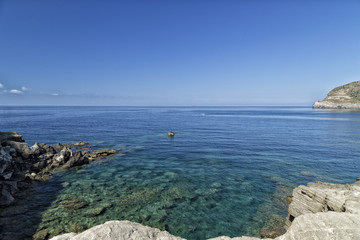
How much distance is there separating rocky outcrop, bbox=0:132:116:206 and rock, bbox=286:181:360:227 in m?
26.0

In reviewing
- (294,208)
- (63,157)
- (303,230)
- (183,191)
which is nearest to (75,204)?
(183,191)

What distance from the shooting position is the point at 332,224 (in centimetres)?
821

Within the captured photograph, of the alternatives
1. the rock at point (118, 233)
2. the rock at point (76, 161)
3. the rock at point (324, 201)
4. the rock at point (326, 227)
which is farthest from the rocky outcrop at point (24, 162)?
the rock at point (324, 201)

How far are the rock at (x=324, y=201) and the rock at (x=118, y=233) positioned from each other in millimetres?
10695

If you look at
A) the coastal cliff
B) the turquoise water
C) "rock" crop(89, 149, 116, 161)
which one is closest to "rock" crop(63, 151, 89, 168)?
the turquoise water

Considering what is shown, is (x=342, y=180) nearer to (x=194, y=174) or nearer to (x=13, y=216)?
(x=194, y=174)

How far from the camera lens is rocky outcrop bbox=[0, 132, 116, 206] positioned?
63.5 ft

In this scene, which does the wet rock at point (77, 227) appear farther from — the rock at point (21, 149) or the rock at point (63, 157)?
the rock at point (21, 149)

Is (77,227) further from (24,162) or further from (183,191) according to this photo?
(24,162)

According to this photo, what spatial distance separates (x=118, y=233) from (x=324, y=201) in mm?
13730

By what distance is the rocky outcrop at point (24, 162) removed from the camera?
19.3 m

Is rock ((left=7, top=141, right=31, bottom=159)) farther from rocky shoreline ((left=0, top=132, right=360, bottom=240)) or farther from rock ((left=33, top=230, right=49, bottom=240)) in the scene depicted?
rock ((left=33, top=230, right=49, bottom=240))

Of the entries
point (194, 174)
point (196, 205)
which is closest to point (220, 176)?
point (194, 174)

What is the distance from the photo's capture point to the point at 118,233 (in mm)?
7922
